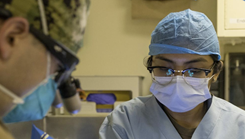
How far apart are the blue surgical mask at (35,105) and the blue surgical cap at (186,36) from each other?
24.5 inches

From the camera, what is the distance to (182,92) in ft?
3.20

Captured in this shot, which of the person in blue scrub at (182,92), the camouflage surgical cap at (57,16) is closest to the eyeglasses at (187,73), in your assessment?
the person in blue scrub at (182,92)

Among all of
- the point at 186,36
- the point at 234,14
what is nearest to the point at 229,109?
the point at 186,36

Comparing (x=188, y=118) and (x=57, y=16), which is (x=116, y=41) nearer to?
(x=188, y=118)

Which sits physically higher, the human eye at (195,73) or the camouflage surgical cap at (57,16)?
the camouflage surgical cap at (57,16)

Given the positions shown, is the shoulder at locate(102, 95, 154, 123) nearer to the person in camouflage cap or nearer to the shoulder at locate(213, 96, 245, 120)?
the shoulder at locate(213, 96, 245, 120)

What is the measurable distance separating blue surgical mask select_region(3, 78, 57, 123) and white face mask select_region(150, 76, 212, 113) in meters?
0.59

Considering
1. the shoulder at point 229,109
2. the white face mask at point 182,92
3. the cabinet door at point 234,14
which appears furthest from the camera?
the cabinet door at point 234,14

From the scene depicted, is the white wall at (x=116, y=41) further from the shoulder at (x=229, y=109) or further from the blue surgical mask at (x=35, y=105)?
the blue surgical mask at (x=35, y=105)

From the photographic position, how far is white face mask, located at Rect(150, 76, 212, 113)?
3.21ft

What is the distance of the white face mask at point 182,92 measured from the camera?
977mm

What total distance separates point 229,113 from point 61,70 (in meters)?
0.87

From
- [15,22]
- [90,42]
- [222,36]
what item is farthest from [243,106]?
[15,22]

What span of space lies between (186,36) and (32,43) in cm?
70
